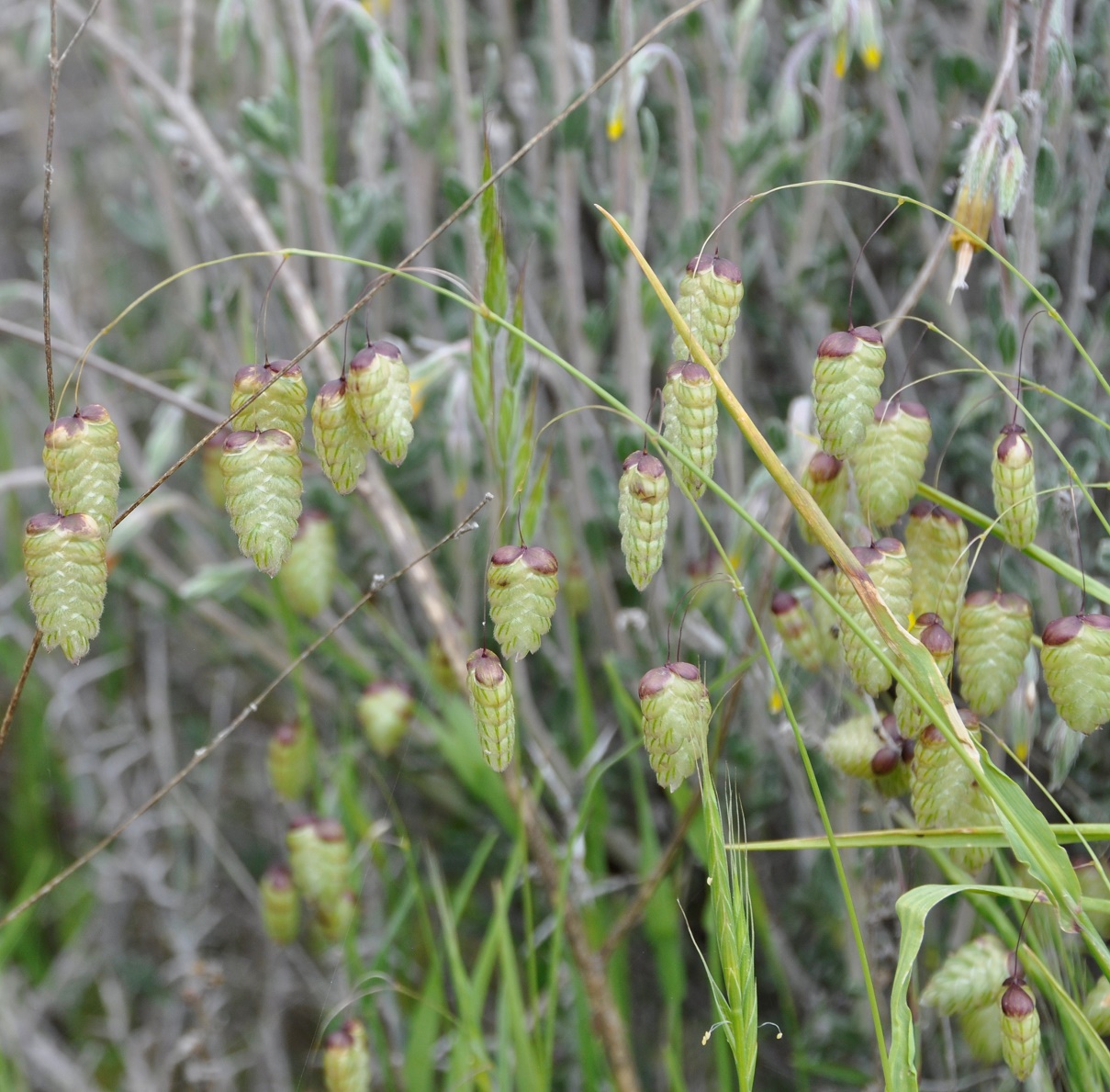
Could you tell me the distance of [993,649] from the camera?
806mm

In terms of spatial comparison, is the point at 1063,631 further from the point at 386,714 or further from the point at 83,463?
the point at 386,714

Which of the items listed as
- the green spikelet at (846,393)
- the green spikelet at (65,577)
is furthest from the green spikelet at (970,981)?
the green spikelet at (65,577)

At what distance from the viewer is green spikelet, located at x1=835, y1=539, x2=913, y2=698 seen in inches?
30.2

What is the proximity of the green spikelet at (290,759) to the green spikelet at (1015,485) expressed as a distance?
91 centimetres

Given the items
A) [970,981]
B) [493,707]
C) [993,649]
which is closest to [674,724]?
[493,707]

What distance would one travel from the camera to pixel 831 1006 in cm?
153

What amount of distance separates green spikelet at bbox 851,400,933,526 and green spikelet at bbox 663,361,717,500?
0.13 m

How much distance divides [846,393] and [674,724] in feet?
0.85

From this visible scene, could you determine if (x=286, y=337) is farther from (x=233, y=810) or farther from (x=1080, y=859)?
(x=1080, y=859)

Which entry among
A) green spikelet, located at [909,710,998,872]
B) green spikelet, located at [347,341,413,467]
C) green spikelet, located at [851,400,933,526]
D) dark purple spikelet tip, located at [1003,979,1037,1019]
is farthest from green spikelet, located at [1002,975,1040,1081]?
green spikelet, located at [347,341,413,467]

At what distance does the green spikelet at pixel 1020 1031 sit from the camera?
0.78 metres

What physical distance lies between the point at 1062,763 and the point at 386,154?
166 centimetres

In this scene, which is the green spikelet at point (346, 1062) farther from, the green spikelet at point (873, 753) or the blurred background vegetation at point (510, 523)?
the green spikelet at point (873, 753)

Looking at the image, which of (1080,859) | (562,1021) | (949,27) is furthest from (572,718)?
(949,27)
